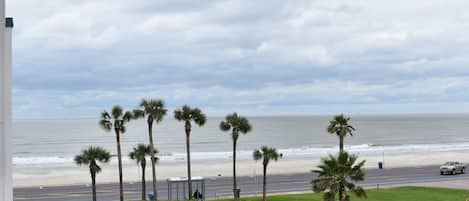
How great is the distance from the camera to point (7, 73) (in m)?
8.00

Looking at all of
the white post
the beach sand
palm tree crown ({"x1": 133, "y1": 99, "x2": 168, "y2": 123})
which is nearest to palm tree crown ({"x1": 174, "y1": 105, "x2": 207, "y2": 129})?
palm tree crown ({"x1": 133, "y1": 99, "x2": 168, "y2": 123})

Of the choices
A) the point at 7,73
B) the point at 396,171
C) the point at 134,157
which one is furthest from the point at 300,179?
the point at 7,73

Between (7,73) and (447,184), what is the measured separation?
5021 centimetres

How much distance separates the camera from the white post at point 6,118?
7.89 m

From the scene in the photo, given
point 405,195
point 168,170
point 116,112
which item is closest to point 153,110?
point 116,112

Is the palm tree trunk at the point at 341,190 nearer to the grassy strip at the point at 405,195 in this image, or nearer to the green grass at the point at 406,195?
the grassy strip at the point at 405,195

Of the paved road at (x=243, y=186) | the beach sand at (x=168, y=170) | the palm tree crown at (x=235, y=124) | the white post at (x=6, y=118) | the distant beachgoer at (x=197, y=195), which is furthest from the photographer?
the beach sand at (x=168, y=170)

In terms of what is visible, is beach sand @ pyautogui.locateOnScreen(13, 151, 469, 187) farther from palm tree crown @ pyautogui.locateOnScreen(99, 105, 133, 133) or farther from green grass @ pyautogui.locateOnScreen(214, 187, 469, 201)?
green grass @ pyautogui.locateOnScreen(214, 187, 469, 201)

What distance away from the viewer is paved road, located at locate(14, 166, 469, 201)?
5116 cm

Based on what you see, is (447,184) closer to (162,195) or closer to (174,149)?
(162,195)

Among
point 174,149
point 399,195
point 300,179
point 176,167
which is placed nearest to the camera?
point 399,195

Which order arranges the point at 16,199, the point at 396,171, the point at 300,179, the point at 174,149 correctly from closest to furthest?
the point at 16,199 → the point at 300,179 → the point at 396,171 → the point at 174,149

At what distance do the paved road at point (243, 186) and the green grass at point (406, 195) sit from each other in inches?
268

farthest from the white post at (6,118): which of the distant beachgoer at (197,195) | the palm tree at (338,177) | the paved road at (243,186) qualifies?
the paved road at (243,186)
